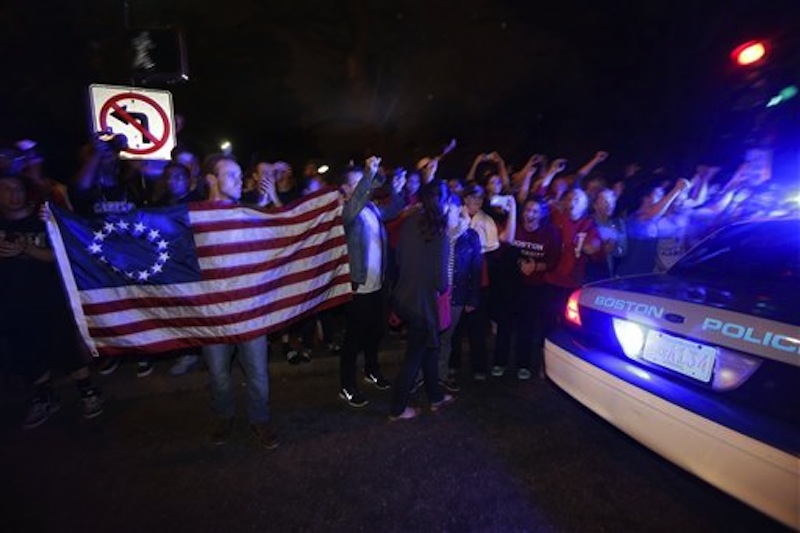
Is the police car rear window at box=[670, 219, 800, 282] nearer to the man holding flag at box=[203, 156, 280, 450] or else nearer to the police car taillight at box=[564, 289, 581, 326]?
the police car taillight at box=[564, 289, 581, 326]

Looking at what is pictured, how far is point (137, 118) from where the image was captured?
5.27m

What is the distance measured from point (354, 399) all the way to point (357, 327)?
25.9 inches

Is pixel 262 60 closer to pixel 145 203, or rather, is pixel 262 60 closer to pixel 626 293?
pixel 145 203

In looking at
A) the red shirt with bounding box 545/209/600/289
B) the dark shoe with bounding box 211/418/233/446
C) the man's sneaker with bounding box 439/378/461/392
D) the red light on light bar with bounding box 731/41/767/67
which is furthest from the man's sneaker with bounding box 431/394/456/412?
the red light on light bar with bounding box 731/41/767/67

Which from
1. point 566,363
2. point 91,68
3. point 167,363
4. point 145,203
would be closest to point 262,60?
point 91,68

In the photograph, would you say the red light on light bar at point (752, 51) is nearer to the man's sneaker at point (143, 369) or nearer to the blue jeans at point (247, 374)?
the blue jeans at point (247, 374)

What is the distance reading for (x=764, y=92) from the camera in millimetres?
5770

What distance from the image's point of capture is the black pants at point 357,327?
4.45 metres

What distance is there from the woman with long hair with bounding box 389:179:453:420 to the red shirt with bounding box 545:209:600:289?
153 centimetres

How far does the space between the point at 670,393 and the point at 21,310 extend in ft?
16.3

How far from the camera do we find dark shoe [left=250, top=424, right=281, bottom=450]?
12.4 feet

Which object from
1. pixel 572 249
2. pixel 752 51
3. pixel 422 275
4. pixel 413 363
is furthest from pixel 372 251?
pixel 752 51

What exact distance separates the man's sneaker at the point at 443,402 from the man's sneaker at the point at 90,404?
2.94 m

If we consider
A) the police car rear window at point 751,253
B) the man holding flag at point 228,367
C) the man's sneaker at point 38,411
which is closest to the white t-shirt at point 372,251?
the man holding flag at point 228,367
